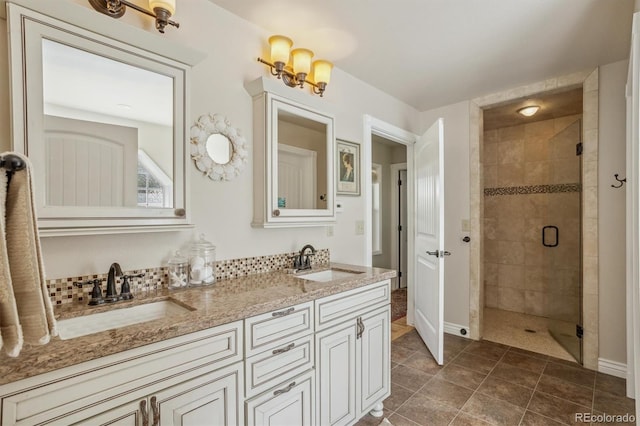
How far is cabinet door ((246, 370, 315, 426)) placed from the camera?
124 cm

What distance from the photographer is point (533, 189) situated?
381cm

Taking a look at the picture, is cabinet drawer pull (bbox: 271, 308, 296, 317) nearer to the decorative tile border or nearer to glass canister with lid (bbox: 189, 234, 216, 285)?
glass canister with lid (bbox: 189, 234, 216, 285)

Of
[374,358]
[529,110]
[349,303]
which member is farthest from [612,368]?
[529,110]

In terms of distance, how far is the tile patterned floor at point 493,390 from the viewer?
6.15ft

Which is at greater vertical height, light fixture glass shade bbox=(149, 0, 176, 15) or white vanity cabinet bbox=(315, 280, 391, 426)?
light fixture glass shade bbox=(149, 0, 176, 15)

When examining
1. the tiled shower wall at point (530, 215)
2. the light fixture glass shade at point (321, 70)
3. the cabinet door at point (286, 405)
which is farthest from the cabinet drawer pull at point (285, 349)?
the tiled shower wall at point (530, 215)

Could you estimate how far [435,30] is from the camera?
1.89 meters

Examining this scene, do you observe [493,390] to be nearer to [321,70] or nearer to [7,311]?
[321,70]

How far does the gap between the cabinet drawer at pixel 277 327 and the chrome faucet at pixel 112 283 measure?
1.85 ft

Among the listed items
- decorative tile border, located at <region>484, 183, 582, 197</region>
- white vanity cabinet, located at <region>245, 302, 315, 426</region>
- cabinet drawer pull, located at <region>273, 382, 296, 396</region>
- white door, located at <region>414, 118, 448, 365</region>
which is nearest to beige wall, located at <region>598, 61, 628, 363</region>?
decorative tile border, located at <region>484, 183, 582, 197</region>

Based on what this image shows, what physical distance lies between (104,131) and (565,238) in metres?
4.07

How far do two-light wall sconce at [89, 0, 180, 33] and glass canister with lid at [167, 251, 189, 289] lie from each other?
3.51ft

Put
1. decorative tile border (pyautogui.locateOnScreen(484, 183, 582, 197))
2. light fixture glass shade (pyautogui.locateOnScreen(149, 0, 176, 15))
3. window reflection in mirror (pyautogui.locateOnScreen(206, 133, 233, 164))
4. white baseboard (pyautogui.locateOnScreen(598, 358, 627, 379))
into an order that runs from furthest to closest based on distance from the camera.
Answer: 1. decorative tile border (pyautogui.locateOnScreen(484, 183, 582, 197))
2. white baseboard (pyautogui.locateOnScreen(598, 358, 627, 379))
3. window reflection in mirror (pyautogui.locateOnScreen(206, 133, 233, 164))
4. light fixture glass shade (pyautogui.locateOnScreen(149, 0, 176, 15))

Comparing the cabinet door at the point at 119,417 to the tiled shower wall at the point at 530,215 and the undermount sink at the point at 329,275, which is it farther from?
the tiled shower wall at the point at 530,215
